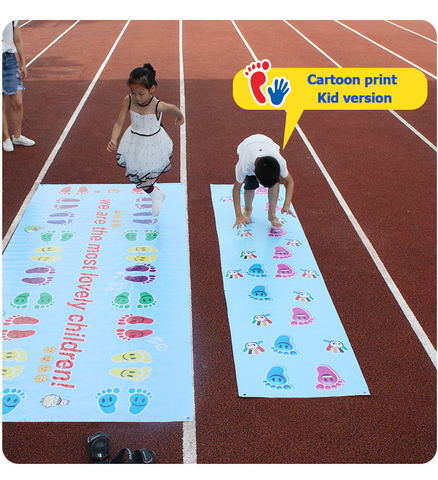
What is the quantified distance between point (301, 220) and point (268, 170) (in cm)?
125

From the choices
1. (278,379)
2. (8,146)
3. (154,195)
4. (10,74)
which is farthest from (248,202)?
(8,146)

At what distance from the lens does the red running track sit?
297cm

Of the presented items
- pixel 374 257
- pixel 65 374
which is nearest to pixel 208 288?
pixel 65 374

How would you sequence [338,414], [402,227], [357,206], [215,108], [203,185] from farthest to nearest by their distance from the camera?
[215,108] < [203,185] < [357,206] < [402,227] < [338,414]

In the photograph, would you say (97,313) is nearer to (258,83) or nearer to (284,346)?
(284,346)

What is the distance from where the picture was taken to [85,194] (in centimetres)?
565

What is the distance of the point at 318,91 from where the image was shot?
22.8 feet

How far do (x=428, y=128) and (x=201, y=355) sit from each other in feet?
21.4

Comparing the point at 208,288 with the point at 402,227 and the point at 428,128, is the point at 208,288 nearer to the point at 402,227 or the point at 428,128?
the point at 402,227

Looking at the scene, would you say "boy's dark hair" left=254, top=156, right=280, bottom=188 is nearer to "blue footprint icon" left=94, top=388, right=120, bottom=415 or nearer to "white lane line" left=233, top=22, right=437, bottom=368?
"white lane line" left=233, top=22, right=437, bottom=368

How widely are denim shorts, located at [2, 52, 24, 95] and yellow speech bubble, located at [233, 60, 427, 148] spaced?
3.59 metres

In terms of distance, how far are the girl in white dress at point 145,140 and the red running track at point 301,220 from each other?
0.72 meters

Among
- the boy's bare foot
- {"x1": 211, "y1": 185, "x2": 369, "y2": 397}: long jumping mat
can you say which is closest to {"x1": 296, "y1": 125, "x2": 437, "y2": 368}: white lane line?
{"x1": 211, "y1": 185, "x2": 369, "y2": 397}: long jumping mat

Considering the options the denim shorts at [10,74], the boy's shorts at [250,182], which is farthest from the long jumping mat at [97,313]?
the denim shorts at [10,74]
